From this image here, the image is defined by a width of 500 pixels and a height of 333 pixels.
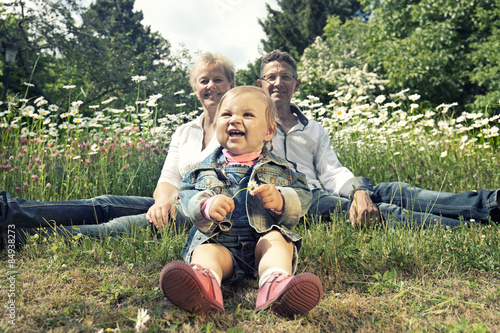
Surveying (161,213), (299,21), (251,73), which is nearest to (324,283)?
(161,213)

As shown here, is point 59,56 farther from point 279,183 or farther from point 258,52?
point 258,52

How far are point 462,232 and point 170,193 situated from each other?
2000 millimetres

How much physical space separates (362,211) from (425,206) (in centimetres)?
55

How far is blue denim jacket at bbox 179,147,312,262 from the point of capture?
2.14 m

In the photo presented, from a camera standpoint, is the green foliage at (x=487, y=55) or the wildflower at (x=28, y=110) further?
the green foliage at (x=487, y=55)

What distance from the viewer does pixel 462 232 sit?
9.20 feet

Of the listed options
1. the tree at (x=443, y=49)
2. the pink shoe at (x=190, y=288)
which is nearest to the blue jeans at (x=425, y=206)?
the pink shoe at (x=190, y=288)

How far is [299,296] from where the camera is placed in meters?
1.74

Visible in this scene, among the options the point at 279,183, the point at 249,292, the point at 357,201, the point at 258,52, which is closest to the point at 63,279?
the point at 249,292

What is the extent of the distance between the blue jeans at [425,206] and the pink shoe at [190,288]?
1.27 metres

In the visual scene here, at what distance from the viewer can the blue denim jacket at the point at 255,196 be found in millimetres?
2139

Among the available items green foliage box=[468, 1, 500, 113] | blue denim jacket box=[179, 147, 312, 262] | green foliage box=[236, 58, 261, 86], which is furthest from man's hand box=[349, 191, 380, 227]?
green foliage box=[236, 58, 261, 86]

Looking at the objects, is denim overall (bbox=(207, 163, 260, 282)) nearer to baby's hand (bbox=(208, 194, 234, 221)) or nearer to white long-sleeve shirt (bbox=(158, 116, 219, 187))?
baby's hand (bbox=(208, 194, 234, 221))

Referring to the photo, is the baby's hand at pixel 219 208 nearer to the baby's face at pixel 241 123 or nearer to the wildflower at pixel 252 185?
the wildflower at pixel 252 185
